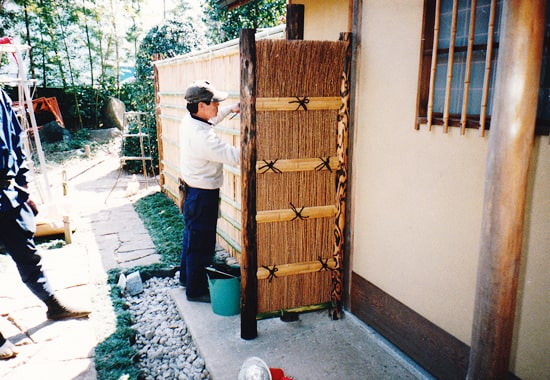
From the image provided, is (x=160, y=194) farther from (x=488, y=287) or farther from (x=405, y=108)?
(x=488, y=287)

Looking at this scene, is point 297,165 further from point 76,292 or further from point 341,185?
point 76,292

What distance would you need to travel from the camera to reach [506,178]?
6.51ft

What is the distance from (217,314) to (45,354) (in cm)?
152

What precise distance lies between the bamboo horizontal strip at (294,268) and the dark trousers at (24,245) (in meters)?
2.09

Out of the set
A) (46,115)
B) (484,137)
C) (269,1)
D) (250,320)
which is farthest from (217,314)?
(46,115)

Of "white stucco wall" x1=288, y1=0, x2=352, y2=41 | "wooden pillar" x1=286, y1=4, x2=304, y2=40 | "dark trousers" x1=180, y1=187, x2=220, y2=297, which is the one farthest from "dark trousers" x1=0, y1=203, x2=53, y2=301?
"white stucco wall" x1=288, y1=0, x2=352, y2=41

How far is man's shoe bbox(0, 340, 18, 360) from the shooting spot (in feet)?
12.3

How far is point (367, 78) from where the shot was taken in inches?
148

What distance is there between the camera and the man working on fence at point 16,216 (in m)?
3.87

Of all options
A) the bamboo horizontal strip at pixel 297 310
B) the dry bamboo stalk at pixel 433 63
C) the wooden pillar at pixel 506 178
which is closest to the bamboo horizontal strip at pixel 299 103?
the dry bamboo stalk at pixel 433 63

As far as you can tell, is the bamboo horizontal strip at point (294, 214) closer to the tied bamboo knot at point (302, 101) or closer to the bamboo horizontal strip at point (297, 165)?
the bamboo horizontal strip at point (297, 165)

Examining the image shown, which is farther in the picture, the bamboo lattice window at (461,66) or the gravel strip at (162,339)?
the gravel strip at (162,339)

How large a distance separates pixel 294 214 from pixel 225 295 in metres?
1.08

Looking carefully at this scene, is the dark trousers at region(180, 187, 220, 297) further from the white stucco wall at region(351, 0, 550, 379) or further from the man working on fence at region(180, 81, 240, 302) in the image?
the white stucco wall at region(351, 0, 550, 379)
